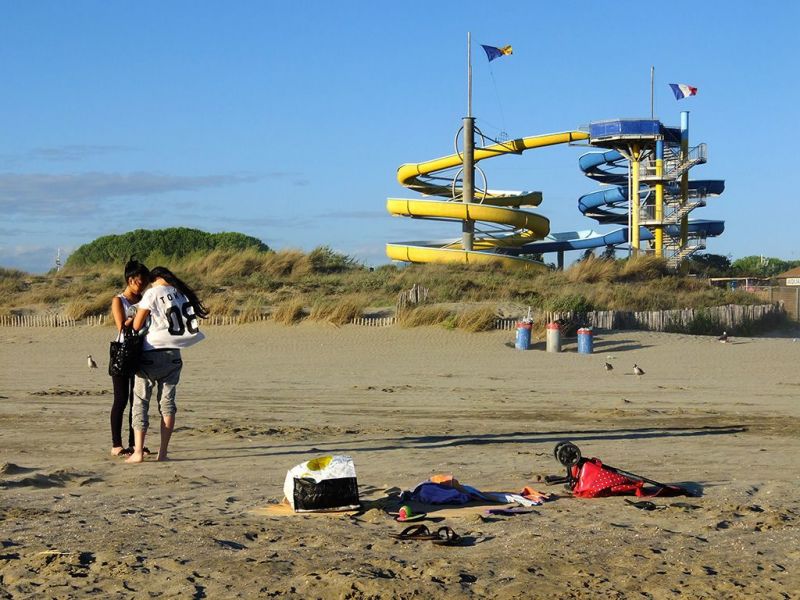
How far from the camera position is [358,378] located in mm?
17844

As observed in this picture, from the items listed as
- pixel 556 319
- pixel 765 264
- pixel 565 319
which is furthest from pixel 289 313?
pixel 765 264

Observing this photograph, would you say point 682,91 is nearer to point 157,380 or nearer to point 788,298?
point 788,298

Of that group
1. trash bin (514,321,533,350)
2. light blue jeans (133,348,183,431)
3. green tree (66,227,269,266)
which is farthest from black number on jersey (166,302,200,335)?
green tree (66,227,269,266)

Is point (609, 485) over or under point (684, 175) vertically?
under

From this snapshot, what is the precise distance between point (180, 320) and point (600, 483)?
144 inches

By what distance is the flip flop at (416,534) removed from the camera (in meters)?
5.93

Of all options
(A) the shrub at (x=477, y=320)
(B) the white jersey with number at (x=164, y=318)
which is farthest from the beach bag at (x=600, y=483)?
(A) the shrub at (x=477, y=320)

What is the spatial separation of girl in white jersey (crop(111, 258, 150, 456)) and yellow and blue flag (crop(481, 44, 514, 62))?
149 ft

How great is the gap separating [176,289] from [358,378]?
9.34 meters

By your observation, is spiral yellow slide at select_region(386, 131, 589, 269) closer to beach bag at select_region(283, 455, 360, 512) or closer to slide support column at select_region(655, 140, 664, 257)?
slide support column at select_region(655, 140, 664, 257)

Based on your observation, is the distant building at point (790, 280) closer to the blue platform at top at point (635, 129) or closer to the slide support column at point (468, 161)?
the blue platform at top at point (635, 129)

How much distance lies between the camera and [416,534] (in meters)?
5.99

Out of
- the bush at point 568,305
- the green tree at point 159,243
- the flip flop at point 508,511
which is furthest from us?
A: the green tree at point 159,243

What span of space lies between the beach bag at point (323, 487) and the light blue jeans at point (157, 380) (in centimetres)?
222
